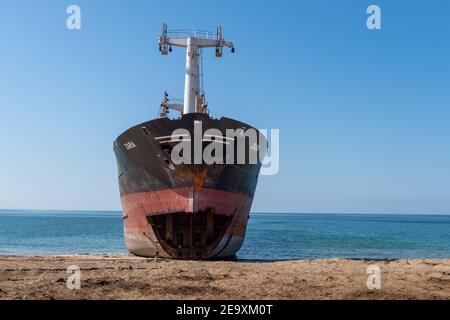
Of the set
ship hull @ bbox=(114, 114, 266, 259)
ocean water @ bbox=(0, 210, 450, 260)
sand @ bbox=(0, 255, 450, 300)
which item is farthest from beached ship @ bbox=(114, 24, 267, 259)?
ocean water @ bbox=(0, 210, 450, 260)

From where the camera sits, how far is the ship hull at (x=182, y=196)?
46.8 ft

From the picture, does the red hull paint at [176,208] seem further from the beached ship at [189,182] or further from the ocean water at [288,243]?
the ocean water at [288,243]

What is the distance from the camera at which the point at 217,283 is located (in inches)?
341

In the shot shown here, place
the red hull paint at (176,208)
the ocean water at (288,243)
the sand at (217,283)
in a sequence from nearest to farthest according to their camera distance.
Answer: the sand at (217,283) < the red hull paint at (176,208) < the ocean water at (288,243)

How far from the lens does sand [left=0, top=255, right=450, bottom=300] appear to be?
7379 millimetres

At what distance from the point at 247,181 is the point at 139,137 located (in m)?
4.57

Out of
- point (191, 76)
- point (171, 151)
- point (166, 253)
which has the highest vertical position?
point (191, 76)

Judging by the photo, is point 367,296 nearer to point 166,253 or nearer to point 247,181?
point 166,253

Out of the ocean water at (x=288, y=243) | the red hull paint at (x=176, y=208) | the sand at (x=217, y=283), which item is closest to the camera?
the sand at (x=217, y=283)

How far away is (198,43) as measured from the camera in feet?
70.7

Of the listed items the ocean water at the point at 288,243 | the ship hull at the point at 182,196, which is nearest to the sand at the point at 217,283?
the ship hull at the point at 182,196

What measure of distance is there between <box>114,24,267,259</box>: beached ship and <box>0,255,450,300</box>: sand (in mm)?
3117
